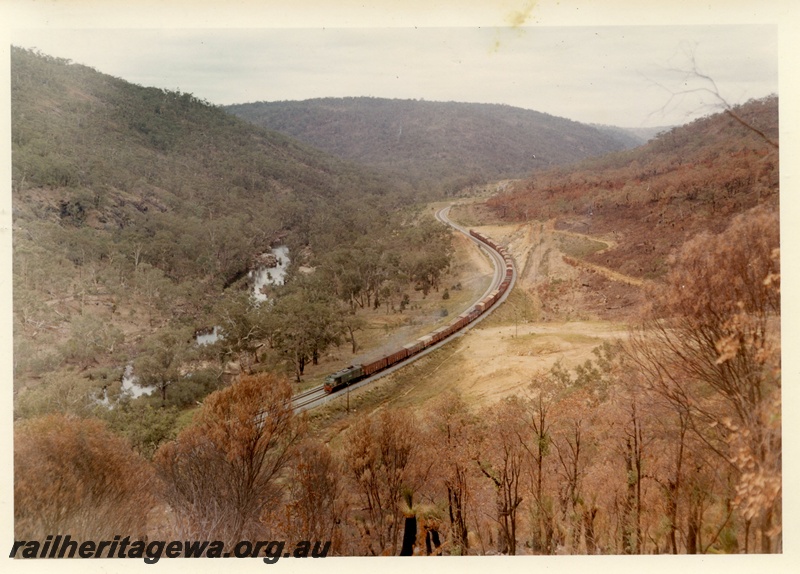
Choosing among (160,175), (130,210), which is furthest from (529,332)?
(160,175)

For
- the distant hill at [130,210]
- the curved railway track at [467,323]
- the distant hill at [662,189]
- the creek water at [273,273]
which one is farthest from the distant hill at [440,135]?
the creek water at [273,273]

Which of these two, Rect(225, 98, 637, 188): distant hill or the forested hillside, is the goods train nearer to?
the forested hillside

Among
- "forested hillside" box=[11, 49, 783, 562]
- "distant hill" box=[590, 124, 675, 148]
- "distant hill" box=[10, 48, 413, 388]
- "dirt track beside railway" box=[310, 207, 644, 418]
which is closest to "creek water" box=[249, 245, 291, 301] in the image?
"forested hillside" box=[11, 49, 783, 562]

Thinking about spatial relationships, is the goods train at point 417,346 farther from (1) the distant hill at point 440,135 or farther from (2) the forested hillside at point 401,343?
(1) the distant hill at point 440,135

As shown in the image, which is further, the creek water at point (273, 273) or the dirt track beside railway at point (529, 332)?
the creek water at point (273, 273)

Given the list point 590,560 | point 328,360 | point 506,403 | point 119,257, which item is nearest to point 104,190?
point 119,257

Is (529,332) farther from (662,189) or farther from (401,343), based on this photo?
(662,189)
